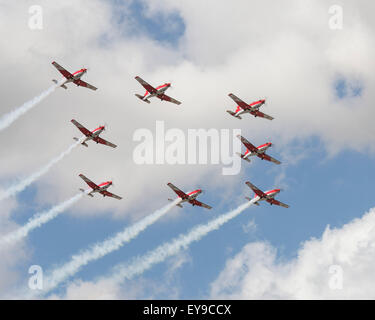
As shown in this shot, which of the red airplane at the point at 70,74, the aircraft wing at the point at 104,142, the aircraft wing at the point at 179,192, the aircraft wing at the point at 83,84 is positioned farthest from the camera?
the aircraft wing at the point at 104,142

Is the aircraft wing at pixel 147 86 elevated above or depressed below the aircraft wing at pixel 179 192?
above

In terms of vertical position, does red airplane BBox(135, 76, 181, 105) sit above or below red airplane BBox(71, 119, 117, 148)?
above

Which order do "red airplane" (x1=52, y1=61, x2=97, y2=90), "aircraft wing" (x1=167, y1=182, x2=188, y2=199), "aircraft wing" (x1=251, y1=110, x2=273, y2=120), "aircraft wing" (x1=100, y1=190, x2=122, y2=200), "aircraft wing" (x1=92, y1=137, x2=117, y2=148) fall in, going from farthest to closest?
"aircraft wing" (x1=251, y1=110, x2=273, y2=120) < "aircraft wing" (x1=92, y1=137, x2=117, y2=148) < "aircraft wing" (x1=100, y1=190, x2=122, y2=200) < "red airplane" (x1=52, y1=61, x2=97, y2=90) < "aircraft wing" (x1=167, y1=182, x2=188, y2=199)

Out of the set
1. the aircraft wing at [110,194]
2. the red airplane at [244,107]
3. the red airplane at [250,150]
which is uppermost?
the red airplane at [244,107]

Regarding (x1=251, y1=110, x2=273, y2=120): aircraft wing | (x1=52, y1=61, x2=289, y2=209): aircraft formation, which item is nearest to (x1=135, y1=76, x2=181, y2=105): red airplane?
(x1=52, y1=61, x2=289, y2=209): aircraft formation

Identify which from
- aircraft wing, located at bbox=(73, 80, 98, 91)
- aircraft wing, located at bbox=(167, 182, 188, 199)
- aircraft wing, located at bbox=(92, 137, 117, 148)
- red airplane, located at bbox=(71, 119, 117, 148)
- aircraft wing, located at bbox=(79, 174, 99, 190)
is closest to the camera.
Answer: aircraft wing, located at bbox=(167, 182, 188, 199)

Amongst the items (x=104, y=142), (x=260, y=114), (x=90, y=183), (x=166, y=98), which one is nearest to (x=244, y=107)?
(x=260, y=114)

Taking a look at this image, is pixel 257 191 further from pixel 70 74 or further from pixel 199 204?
pixel 70 74

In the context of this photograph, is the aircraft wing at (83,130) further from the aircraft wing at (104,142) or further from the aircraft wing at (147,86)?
the aircraft wing at (147,86)

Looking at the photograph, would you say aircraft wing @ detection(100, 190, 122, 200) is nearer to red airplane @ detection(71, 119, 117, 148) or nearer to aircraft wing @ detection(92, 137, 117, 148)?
aircraft wing @ detection(92, 137, 117, 148)

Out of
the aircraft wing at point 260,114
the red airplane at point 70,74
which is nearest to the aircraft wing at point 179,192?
the aircraft wing at point 260,114

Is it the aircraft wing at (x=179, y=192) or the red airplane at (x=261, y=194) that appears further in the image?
the red airplane at (x=261, y=194)
